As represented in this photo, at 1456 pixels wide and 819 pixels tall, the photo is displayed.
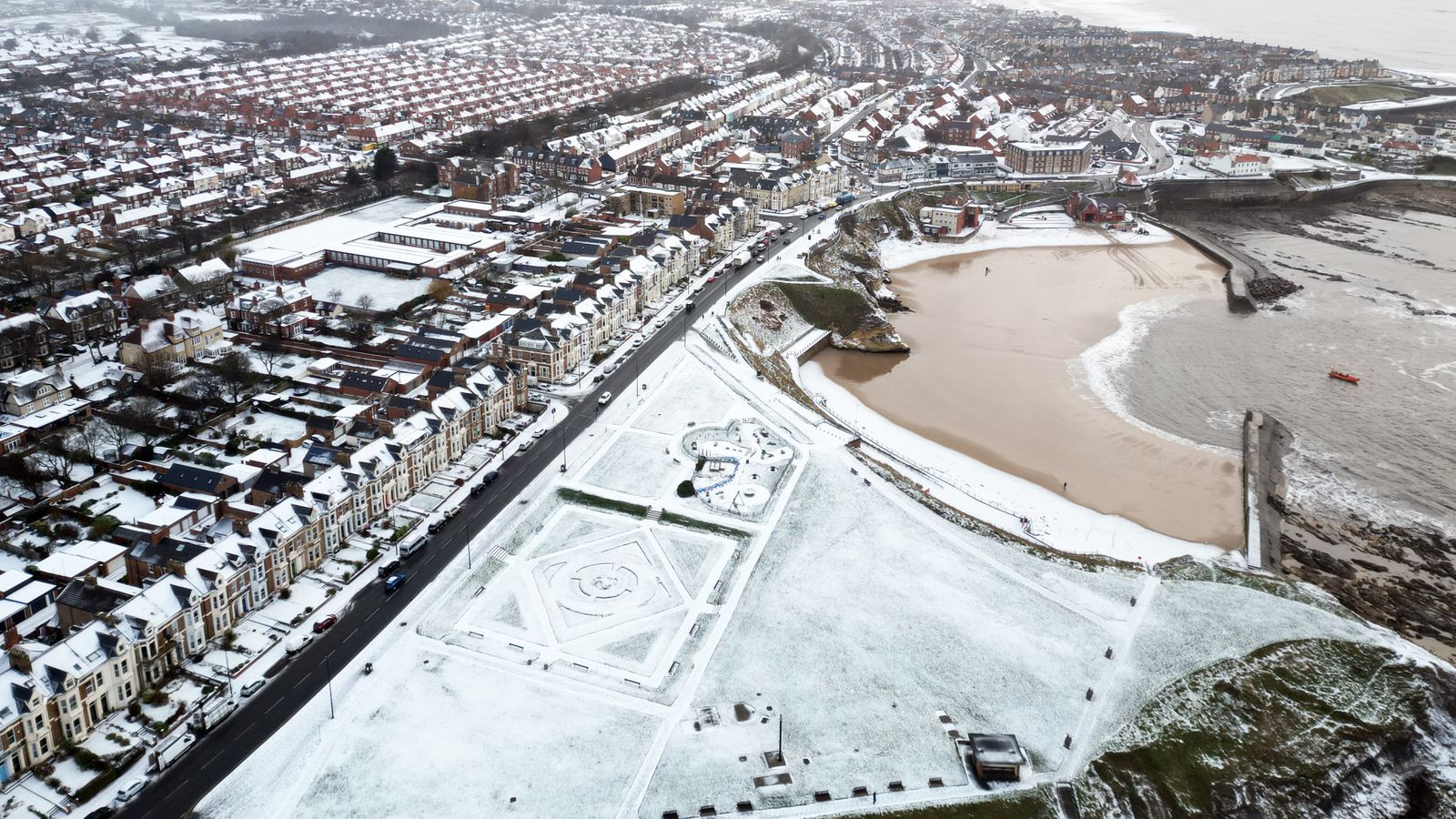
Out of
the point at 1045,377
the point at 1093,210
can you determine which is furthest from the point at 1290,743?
the point at 1093,210

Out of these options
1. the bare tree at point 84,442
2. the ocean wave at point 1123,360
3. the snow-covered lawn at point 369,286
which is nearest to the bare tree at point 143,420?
the bare tree at point 84,442

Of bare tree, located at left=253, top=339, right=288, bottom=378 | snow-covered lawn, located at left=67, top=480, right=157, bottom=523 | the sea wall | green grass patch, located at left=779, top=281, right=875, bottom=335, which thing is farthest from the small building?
snow-covered lawn, located at left=67, top=480, right=157, bottom=523

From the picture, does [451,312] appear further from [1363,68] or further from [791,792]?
[1363,68]

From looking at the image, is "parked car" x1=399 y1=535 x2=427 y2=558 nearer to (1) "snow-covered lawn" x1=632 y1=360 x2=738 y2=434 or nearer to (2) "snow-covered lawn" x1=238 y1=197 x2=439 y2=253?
(1) "snow-covered lawn" x1=632 y1=360 x2=738 y2=434

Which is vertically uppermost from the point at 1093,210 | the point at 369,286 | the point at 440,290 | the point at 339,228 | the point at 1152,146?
the point at 1152,146

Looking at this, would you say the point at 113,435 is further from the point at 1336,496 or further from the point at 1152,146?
the point at 1152,146

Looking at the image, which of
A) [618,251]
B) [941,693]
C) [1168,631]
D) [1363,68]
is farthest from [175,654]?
[1363,68]
